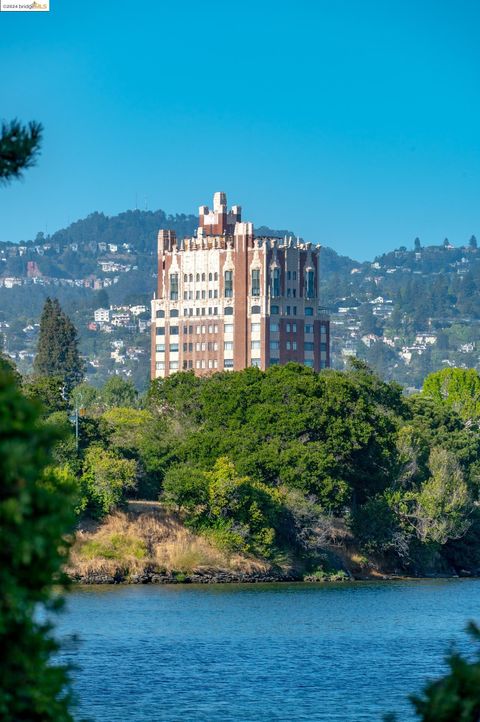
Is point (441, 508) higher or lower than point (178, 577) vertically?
higher

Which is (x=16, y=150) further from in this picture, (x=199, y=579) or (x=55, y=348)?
(x=55, y=348)

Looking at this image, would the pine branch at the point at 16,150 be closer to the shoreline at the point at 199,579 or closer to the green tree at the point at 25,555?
the green tree at the point at 25,555

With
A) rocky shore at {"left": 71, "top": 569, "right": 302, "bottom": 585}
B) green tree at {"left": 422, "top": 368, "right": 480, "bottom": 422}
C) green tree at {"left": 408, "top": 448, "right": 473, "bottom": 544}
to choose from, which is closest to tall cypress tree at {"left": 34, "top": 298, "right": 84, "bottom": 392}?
green tree at {"left": 422, "top": 368, "right": 480, "bottom": 422}

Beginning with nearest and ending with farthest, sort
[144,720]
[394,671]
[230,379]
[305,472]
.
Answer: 1. [144,720]
2. [394,671]
3. [305,472]
4. [230,379]

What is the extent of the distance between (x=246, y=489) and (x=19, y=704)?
205ft

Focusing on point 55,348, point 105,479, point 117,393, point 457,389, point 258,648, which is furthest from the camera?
point 55,348

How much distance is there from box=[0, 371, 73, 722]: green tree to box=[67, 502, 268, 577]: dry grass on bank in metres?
56.8

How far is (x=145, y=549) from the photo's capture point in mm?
77188

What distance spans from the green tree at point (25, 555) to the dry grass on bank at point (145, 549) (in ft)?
186

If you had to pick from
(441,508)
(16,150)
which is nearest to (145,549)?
(441,508)

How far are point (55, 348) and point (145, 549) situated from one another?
351 ft

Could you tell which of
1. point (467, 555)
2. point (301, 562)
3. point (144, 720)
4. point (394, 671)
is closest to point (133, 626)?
point (394, 671)

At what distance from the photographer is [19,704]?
17.0m

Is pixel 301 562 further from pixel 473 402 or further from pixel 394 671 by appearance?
pixel 473 402
